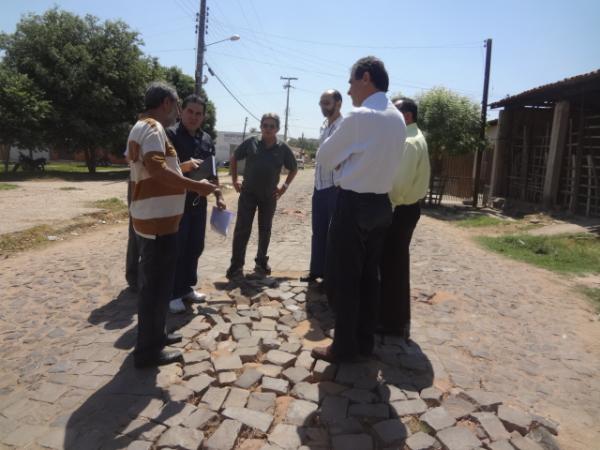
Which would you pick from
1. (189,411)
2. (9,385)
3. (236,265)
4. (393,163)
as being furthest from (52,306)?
(393,163)

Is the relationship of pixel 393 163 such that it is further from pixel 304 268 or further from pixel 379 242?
pixel 304 268

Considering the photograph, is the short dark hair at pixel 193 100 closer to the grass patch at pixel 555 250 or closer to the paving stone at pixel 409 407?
the paving stone at pixel 409 407

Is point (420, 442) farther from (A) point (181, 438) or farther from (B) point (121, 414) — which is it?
(B) point (121, 414)

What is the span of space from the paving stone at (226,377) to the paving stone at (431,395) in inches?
46.5

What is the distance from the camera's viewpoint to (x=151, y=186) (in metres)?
2.79

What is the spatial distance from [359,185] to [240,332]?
162 centimetres

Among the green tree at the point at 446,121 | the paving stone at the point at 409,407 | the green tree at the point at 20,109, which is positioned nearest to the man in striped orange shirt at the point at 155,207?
the paving stone at the point at 409,407

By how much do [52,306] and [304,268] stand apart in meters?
2.82

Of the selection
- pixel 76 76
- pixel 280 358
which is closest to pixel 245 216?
pixel 280 358

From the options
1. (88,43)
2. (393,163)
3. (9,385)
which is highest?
(88,43)

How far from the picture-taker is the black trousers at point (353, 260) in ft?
9.04

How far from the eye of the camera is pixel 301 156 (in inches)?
2457

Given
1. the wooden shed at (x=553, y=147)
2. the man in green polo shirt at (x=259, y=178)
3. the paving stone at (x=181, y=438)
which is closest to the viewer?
the paving stone at (x=181, y=438)

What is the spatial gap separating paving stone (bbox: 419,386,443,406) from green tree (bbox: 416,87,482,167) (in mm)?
12340
